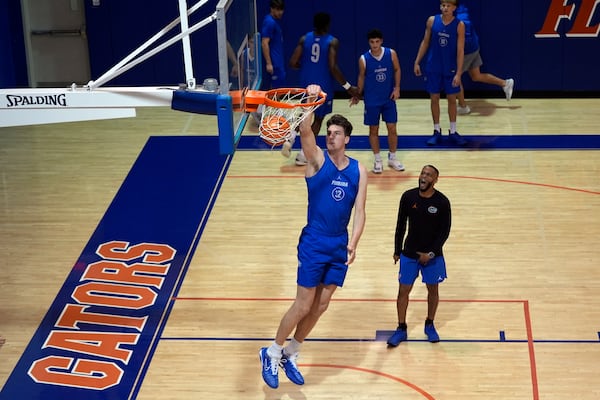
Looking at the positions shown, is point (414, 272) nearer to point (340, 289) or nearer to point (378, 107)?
point (340, 289)

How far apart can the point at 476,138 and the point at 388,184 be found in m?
2.39

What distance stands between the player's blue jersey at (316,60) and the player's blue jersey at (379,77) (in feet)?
1.73

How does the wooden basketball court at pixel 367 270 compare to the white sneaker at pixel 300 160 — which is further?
the white sneaker at pixel 300 160

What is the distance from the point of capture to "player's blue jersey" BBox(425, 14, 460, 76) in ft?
43.5

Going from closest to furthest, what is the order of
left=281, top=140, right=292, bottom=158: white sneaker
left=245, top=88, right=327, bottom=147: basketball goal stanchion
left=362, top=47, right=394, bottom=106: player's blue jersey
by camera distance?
left=245, top=88, right=327, bottom=147: basketball goal stanchion < left=362, top=47, right=394, bottom=106: player's blue jersey < left=281, top=140, right=292, bottom=158: white sneaker

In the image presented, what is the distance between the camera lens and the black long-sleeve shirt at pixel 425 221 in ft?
26.9

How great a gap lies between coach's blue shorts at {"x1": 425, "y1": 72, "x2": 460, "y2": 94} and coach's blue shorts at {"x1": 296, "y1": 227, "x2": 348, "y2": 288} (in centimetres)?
634

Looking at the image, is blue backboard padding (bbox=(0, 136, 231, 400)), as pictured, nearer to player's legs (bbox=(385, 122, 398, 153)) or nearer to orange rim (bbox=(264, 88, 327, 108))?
player's legs (bbox=(385, 122, 398, 153))

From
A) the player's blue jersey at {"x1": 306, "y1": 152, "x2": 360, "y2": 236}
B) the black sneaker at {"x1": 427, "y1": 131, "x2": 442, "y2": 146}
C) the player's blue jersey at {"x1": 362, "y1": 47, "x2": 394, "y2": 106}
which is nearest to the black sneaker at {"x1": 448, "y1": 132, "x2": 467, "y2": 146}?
the black sneaker at {"x1": 427, "y1": 131, "x2": 442, "y2": 146}

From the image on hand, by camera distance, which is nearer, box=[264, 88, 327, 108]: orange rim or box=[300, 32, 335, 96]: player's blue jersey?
box=[264, 88, 327, 108]: orange rim

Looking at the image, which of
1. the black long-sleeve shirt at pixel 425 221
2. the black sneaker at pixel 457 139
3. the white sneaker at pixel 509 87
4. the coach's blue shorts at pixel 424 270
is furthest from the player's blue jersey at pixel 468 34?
the coach's blue shorts at pixel 424 270

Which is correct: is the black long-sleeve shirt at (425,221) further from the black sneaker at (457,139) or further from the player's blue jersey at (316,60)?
the black sneaker at (457,139)

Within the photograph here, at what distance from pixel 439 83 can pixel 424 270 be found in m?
5.75

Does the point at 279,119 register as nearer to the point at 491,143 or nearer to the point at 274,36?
the point at 274,36
